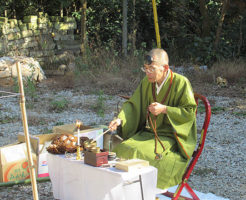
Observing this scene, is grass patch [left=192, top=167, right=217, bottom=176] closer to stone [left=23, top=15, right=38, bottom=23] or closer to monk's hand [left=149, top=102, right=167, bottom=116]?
monk's hand [left=149, top=102, right=167, bottom=116]

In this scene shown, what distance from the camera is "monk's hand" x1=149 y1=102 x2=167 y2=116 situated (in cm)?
317

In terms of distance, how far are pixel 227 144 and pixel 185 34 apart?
7023mm

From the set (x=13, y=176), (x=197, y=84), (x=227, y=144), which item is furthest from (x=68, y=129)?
(x=197, y=84)

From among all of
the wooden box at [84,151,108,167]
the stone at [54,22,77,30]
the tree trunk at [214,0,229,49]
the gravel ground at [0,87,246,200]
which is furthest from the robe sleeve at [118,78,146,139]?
the stone at [54,22,77,30]

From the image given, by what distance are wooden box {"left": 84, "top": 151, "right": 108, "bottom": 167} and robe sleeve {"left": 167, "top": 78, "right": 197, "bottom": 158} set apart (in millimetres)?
705

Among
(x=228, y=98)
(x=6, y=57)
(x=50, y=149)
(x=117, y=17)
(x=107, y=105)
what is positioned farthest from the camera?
(x=117, y=17)

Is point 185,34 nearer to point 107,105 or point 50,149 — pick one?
point 107,105

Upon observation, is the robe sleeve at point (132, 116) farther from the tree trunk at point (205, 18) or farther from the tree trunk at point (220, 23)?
the tree trunk at point (205, 18)

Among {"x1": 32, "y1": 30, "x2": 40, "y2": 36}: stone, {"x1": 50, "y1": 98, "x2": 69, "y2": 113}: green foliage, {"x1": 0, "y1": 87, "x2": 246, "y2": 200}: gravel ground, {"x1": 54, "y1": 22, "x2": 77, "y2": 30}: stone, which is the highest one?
{"x1": 54, "y1": 22, "x2": 77, "y2": 30}: stone

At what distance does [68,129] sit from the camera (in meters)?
4.21

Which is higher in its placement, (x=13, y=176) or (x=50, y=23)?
(x=50, y=23)

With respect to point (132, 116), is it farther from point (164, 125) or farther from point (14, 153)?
point (14, 153)

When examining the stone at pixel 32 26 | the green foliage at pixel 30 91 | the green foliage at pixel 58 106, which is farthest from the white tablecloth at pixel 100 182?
the stone at pixel 32 26

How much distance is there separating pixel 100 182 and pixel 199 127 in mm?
3685
